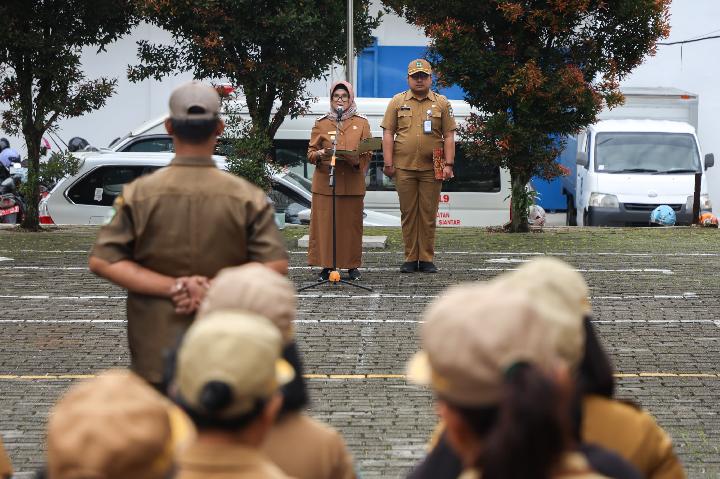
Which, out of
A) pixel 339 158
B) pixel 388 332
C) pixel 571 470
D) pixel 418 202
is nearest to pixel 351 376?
pixel 388 332

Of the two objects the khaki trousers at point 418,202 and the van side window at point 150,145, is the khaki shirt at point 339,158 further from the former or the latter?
the van side window at point 150,145

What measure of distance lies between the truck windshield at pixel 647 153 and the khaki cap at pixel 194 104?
62.8ft

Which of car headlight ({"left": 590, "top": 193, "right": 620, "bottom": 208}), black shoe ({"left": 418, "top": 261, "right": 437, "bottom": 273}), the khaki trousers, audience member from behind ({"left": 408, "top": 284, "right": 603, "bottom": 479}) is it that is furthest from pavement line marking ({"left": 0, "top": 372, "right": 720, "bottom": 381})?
car headlight ({"left": 590, "top": 193, "right": 620, "bottom": 208})

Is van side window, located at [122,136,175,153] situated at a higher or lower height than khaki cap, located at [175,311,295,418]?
higher

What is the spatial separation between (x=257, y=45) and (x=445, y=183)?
22.8ft

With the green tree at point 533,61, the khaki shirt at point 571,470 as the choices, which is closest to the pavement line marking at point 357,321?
the green tree at point 533,61

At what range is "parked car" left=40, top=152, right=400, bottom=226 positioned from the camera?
1988 cm

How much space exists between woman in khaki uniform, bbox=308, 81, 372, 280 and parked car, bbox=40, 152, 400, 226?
21.5ft

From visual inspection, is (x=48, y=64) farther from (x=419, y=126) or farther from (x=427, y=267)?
(x=427, y=267)

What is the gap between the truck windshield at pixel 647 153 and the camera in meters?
23.5

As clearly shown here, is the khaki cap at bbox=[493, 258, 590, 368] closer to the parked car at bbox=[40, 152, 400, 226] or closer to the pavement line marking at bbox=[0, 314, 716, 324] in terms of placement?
the pavement line marking at bbox=[0, 314, 716, 324]

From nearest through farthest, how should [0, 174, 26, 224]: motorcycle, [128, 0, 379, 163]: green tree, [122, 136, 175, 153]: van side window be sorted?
1. [128, 0, 379, 163]: green tree
2. [0, 174, 26, 224]: motorcycle
3. [122, 136, 175, 153]: van side window

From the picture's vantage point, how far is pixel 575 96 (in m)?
17.8

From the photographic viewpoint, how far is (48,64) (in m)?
17.8
